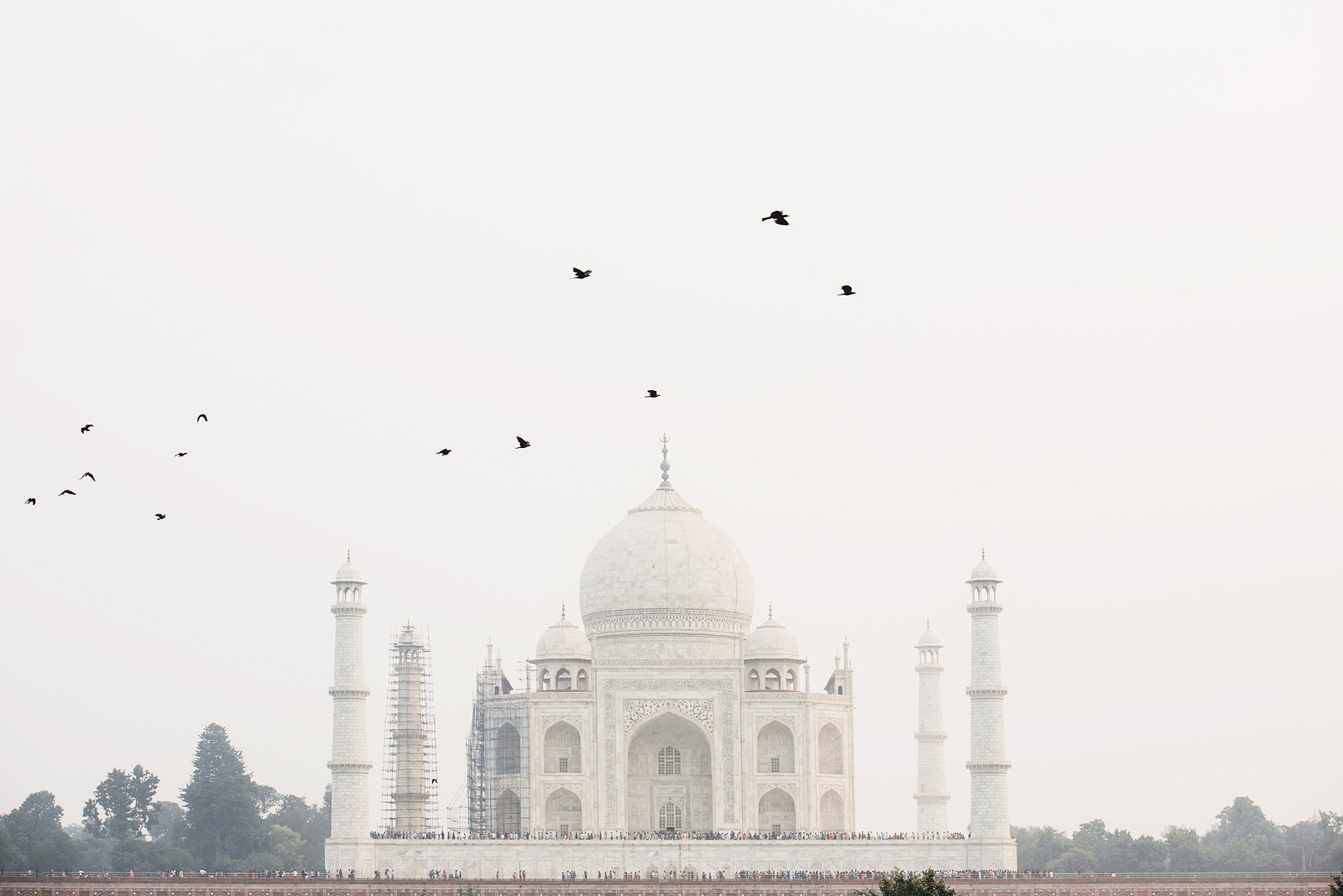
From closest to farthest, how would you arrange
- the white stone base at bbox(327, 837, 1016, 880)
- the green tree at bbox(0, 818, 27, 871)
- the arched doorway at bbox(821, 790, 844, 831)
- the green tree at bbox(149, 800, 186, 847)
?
the green tree at bbox(0, 818, 27, 871) < the white stone base at bbox(327, 837, 1016, 880) < the arched doorway at bbox(821, 790, 844, 831) < the green tree at bbox(149, 800, 186, 847)

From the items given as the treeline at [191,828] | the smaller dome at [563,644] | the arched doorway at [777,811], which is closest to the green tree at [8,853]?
the treeline at [191,828]

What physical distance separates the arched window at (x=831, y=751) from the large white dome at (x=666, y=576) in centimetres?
450

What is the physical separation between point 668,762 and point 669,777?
435mm

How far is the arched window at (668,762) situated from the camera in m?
53.8

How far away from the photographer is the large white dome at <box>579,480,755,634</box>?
55.7 meters

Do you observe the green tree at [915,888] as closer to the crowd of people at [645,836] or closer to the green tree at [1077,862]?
the crowd of people at [645,836]

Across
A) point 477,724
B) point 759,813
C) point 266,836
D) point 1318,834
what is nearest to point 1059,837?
point 1318,834

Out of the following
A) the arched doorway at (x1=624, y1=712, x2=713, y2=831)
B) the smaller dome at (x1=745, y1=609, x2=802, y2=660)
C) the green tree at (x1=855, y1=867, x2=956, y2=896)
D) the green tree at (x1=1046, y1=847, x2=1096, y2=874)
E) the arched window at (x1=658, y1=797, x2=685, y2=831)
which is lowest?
the green tree at (x1=1046, y1=847, x2=1096, y2=874)

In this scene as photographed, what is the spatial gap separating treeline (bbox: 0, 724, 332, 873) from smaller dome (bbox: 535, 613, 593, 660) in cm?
1332

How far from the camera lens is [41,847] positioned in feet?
186

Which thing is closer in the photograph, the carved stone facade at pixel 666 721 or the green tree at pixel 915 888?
the green tree at pixel 915 888

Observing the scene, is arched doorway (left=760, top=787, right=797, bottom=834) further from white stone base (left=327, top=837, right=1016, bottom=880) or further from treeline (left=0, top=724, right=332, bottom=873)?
treeline (left=0, top=724, right=332, bottom=873)

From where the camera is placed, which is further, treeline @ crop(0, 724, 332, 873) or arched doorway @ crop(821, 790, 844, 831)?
treeline @ crop(0, 724, 332, 873)

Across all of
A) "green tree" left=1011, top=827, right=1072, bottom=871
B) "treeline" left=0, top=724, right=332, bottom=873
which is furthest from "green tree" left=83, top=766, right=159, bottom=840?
"green tree" left=1011, top=827, right=1072, bottom=871
